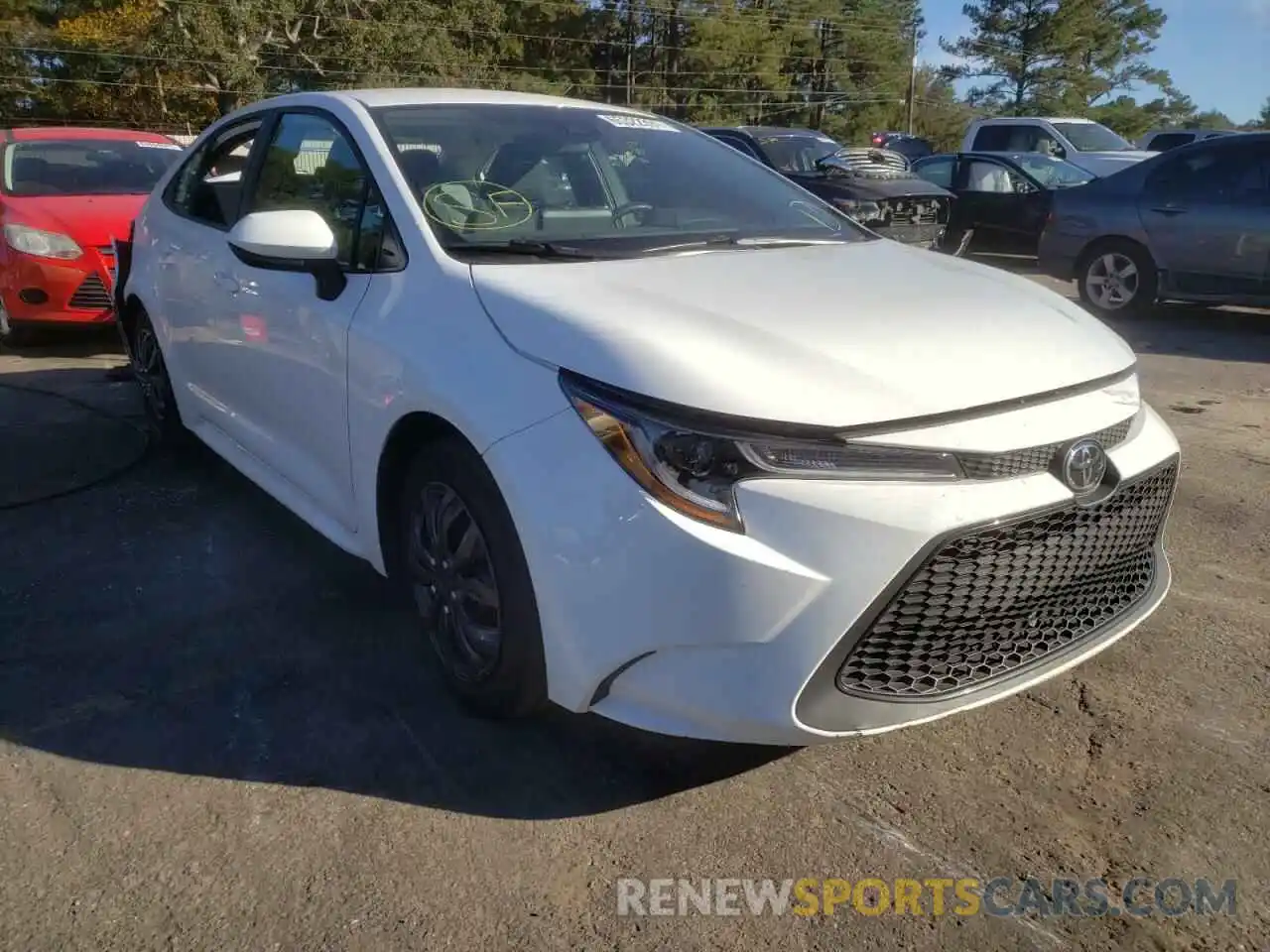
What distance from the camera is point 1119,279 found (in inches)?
371

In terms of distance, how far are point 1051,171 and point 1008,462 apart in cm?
1240

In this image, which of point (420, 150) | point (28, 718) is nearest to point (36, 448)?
point (28, 718)

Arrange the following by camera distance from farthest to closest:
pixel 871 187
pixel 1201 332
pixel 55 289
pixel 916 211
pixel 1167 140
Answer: pixel 1167 140
pixel 916 211
pixel 871 187
pixel 1201 332
pixel 55 289

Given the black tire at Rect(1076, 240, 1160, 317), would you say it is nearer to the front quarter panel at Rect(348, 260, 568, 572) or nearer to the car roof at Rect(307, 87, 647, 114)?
the car roof at Rect(307, 87, 647, 114)

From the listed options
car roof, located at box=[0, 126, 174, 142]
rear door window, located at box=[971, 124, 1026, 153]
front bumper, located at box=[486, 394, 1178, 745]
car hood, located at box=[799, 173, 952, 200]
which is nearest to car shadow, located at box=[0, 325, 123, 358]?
car roof, located at box=[0, 126, 174, 142]

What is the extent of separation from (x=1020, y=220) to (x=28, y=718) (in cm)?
1214

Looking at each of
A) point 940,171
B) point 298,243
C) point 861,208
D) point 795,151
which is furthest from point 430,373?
point 940,171

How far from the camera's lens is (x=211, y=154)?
4742 millimetres

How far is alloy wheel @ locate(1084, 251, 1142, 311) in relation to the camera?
9320 mm

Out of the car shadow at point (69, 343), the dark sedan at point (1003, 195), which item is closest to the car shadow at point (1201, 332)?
the dark sedan at point (1003, 195)

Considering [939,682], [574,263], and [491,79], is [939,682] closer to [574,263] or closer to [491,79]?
[574,263]

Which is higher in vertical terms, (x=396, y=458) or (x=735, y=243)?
(x=735, y=243)

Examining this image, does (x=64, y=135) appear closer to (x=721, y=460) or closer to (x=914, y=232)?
(x=914, y=232)

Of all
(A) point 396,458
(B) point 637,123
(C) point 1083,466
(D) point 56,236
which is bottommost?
(D) point 56,236
